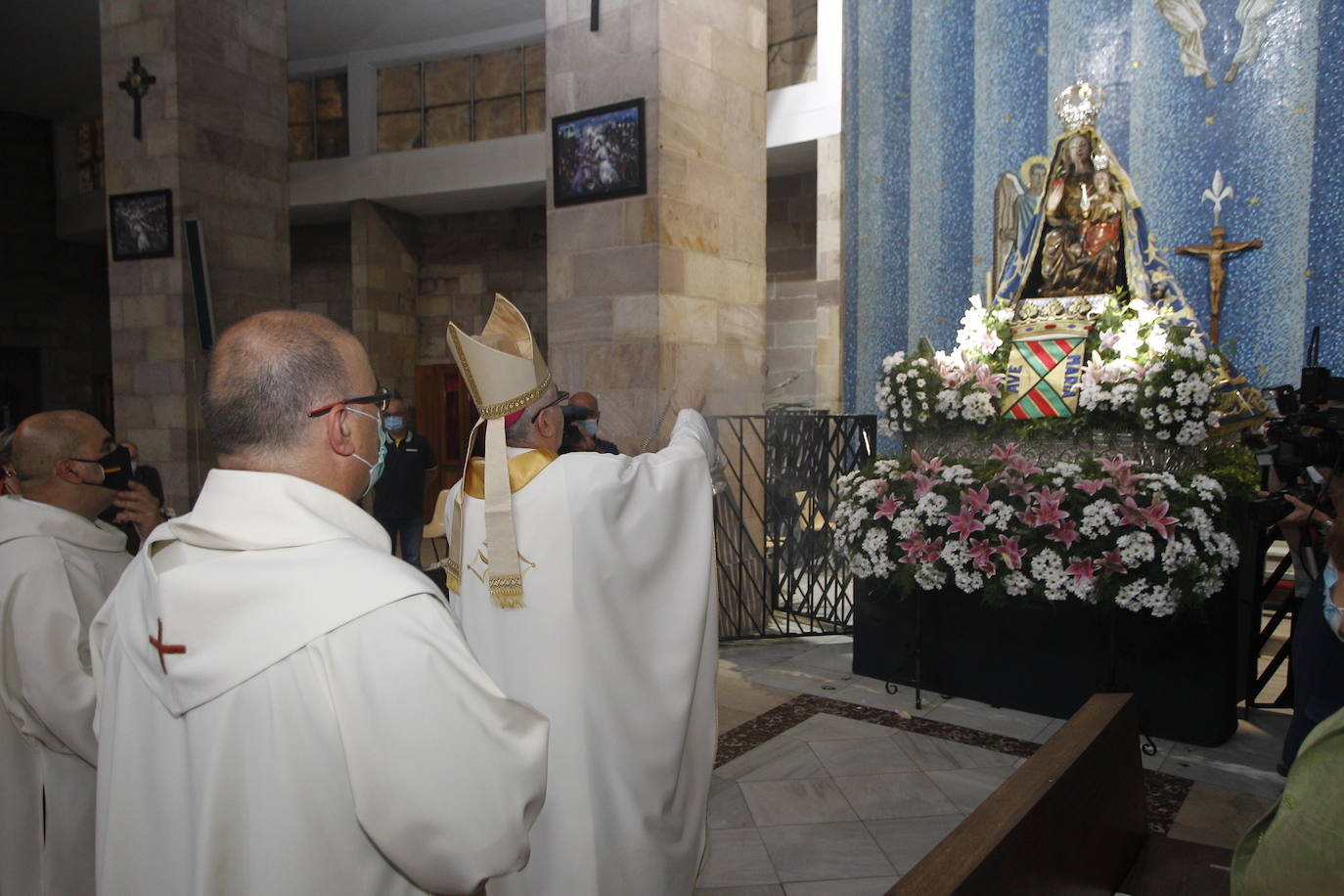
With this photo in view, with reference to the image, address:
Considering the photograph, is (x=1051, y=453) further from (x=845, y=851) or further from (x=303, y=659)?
(x=303, y=659)

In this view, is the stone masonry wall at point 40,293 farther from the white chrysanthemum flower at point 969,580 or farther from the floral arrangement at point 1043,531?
the white chrysanthemum flower at point 969,580

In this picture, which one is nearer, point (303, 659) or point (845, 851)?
point (303, 659)

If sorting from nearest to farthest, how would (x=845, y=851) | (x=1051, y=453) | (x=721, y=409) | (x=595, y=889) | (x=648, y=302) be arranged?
1. (x=595, y=889)
2. (x=845, y=851)
3. (x=1051, y=453)
4. (x=648, y=302)
5. (x=721, y=409)

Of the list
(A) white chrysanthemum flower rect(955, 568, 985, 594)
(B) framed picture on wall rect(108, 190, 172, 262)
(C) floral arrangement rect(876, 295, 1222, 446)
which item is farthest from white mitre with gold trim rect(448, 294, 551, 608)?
(B) framed picture on wall rect(108, 190, 172, 262)

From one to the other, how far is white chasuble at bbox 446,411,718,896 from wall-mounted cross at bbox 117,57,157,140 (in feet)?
24.3

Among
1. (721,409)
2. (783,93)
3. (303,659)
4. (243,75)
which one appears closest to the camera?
(303,659)

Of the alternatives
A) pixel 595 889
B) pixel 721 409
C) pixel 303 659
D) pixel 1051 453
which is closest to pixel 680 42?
pixel 721 409

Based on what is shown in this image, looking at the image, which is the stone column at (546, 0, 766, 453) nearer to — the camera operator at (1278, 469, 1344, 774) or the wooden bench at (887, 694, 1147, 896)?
the camera operator at (1278, 469, 1344, 774)

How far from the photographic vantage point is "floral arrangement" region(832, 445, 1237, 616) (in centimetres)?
391

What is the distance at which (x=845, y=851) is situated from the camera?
3.16 meters

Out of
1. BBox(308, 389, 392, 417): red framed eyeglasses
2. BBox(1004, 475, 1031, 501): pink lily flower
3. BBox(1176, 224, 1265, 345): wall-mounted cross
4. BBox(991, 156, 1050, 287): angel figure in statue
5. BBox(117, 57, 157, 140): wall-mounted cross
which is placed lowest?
BBox(1004, 475, 1031, 501): pink lily flower

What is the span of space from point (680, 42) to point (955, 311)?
9.14 ft

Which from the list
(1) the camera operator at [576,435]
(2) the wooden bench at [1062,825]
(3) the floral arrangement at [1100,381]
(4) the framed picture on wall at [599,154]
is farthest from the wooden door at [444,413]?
(2) the wooden bench at [1062,825]

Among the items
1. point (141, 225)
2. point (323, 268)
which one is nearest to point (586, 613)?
point (141, 225)
